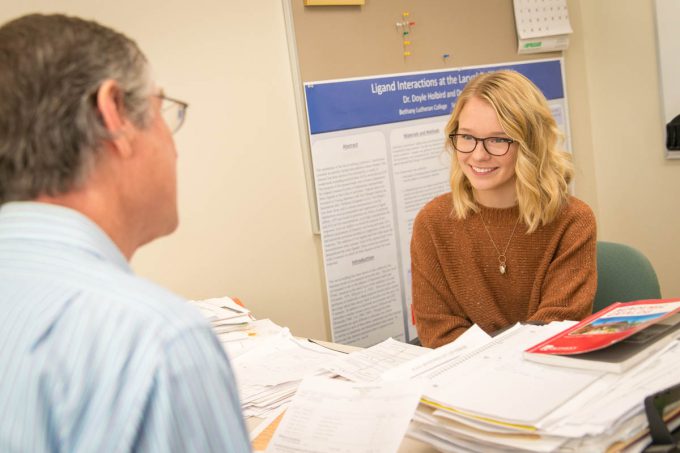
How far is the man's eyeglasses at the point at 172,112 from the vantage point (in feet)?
3.12

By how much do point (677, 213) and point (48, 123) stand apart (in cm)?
336

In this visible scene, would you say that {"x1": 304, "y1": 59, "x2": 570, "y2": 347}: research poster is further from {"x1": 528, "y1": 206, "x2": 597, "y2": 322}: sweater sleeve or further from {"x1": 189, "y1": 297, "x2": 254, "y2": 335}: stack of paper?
{"x1": 528, "y1": 206, "x2": 597, "y2": 322}: sweater sleeve

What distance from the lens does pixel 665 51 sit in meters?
3.32

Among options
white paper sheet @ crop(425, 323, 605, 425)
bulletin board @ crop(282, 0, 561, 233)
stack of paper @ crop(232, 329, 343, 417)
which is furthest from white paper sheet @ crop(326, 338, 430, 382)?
bulletin board @ crop(282, 0, 561, 233)

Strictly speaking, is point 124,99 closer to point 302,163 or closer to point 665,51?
point 302,163

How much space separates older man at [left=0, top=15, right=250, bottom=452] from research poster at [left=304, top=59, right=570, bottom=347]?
6.01ft

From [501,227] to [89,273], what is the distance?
57.5 inches

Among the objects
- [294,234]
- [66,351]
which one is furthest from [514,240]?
[66,351]

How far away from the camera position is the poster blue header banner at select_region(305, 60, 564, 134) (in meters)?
2.70

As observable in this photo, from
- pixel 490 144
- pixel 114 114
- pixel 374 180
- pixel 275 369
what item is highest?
pixel 114 114

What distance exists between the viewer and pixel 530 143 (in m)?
1.95

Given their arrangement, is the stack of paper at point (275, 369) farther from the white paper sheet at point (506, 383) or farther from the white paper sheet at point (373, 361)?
the white paper sheet at point (506, 383)

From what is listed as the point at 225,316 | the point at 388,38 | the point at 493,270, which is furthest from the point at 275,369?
the point at 388,38

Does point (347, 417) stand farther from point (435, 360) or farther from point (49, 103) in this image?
point (49, 103)
